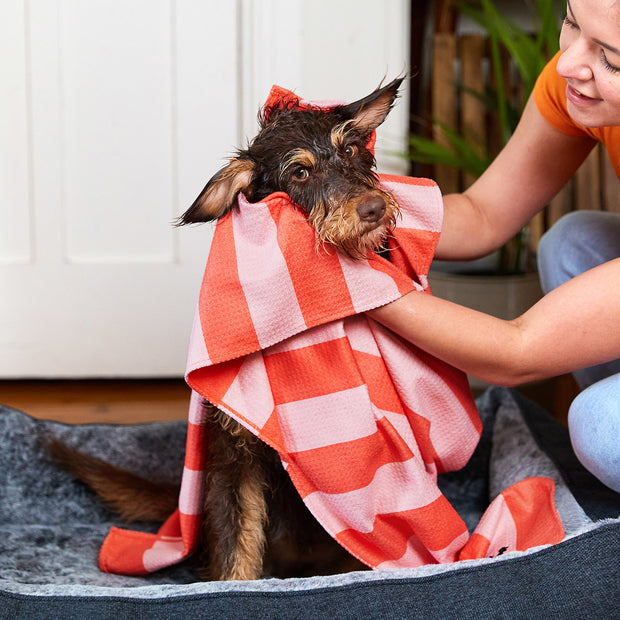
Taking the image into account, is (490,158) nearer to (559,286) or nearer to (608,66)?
(559,286)

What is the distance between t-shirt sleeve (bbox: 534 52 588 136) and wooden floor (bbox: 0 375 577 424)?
1.20m

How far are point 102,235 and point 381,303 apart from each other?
6.09ft

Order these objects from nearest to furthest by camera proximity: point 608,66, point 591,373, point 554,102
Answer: point 608,66 < point 554,102 < point 591,373

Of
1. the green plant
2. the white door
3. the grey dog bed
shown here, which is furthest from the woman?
the white door

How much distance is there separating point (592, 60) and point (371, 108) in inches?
14.6

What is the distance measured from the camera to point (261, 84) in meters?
2.71

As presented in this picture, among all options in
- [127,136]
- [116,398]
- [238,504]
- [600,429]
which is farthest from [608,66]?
[116,398]

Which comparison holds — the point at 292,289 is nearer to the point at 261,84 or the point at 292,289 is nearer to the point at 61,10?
the point at 261,84

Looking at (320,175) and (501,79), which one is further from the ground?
(501,79)

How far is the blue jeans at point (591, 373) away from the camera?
129 centimetres

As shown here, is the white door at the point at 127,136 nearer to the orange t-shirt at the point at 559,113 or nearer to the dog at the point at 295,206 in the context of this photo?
the orange t-shirt at the point at 559,113

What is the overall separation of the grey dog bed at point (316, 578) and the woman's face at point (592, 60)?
65cm

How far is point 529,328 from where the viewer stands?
1230 millimetres

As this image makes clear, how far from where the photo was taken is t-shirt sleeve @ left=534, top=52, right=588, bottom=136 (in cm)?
146
